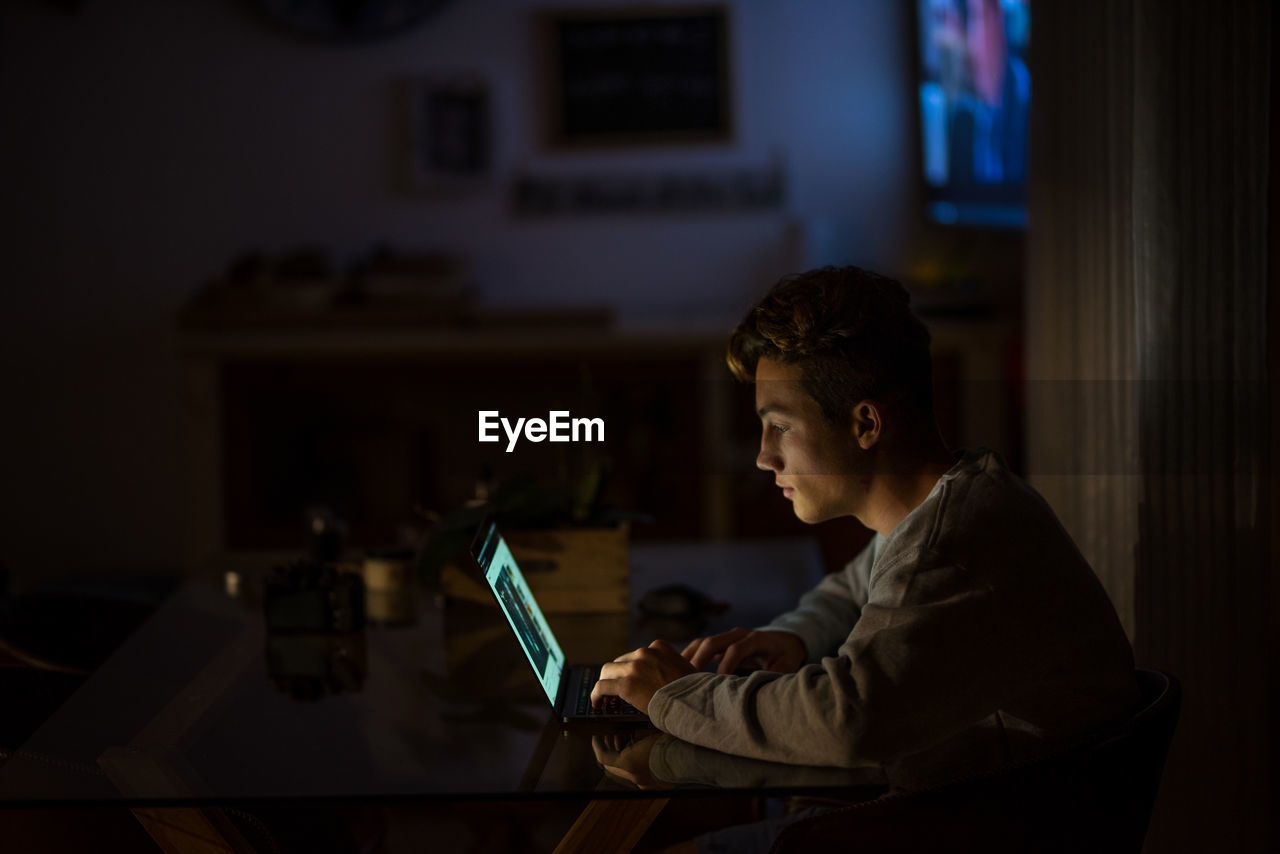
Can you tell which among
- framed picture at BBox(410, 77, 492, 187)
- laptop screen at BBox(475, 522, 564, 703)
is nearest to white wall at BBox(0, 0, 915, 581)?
framed picture at BBox(410, 77, 492, 187)

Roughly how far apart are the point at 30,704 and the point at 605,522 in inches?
33.2

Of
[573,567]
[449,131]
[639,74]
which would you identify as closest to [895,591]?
[573,567]

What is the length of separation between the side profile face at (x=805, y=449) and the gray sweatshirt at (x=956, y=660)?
129mm

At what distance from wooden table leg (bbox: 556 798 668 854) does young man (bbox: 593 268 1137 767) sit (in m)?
0.09

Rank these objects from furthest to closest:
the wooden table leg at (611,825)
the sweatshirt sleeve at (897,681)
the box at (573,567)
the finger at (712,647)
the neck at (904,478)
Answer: the box at (573,567)
the finger at (712,647)
the neck at (904,478)
the wooden table leg at (611,825)
the sweatshirt sleeve at (897,681)

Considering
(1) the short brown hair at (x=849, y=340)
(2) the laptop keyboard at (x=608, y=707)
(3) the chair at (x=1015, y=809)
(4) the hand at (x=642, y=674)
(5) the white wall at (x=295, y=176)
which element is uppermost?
(5) the white wall at (x=295, y=176)

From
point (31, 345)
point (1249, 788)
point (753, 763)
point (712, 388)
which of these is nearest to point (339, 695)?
point (753, 763)

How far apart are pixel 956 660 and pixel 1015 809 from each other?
0.16 meters

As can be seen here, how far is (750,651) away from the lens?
1.78 meters

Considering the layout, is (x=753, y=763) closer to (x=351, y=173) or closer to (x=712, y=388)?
(x=712, y=388)

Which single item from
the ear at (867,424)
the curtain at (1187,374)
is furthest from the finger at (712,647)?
the curtain at (1187,374)

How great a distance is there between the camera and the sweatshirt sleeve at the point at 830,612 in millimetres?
1855

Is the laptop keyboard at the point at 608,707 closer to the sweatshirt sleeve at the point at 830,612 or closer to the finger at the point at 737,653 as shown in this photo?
the finger at the point at 737,653

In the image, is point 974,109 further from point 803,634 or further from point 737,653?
point 737,653
